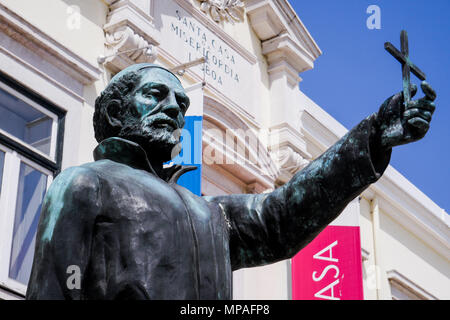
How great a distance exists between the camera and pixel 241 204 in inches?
145

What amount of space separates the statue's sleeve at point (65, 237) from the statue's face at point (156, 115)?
277 millimetres

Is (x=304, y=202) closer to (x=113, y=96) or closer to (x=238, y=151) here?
(x=113, y=96)

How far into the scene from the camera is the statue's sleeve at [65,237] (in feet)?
10.2

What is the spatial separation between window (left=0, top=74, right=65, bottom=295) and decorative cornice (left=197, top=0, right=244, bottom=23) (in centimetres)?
365

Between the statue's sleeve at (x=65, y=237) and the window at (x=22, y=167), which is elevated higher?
the window at (x=22, y=167)

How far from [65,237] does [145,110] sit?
60 centimetres

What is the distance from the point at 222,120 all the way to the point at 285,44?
88.7 inches

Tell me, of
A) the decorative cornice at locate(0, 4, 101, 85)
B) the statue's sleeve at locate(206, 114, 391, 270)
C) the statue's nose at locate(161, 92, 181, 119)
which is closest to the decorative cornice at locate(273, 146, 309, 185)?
the decorative cornice at locate(0, 4, 101, 85)

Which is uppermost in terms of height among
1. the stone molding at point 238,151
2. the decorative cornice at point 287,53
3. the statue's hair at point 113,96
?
the decorative cornice at point 287,53

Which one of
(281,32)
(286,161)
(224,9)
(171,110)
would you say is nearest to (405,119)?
(171,110)

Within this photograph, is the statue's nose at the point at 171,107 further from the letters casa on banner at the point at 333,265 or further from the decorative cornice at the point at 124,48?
the letters casa on banner at the point at 333,265

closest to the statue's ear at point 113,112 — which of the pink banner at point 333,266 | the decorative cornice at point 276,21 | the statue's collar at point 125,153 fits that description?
the statue's collar at point 125,153

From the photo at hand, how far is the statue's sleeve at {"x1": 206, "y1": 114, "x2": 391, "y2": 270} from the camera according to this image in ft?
11.3

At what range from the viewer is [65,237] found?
317 centimetres
